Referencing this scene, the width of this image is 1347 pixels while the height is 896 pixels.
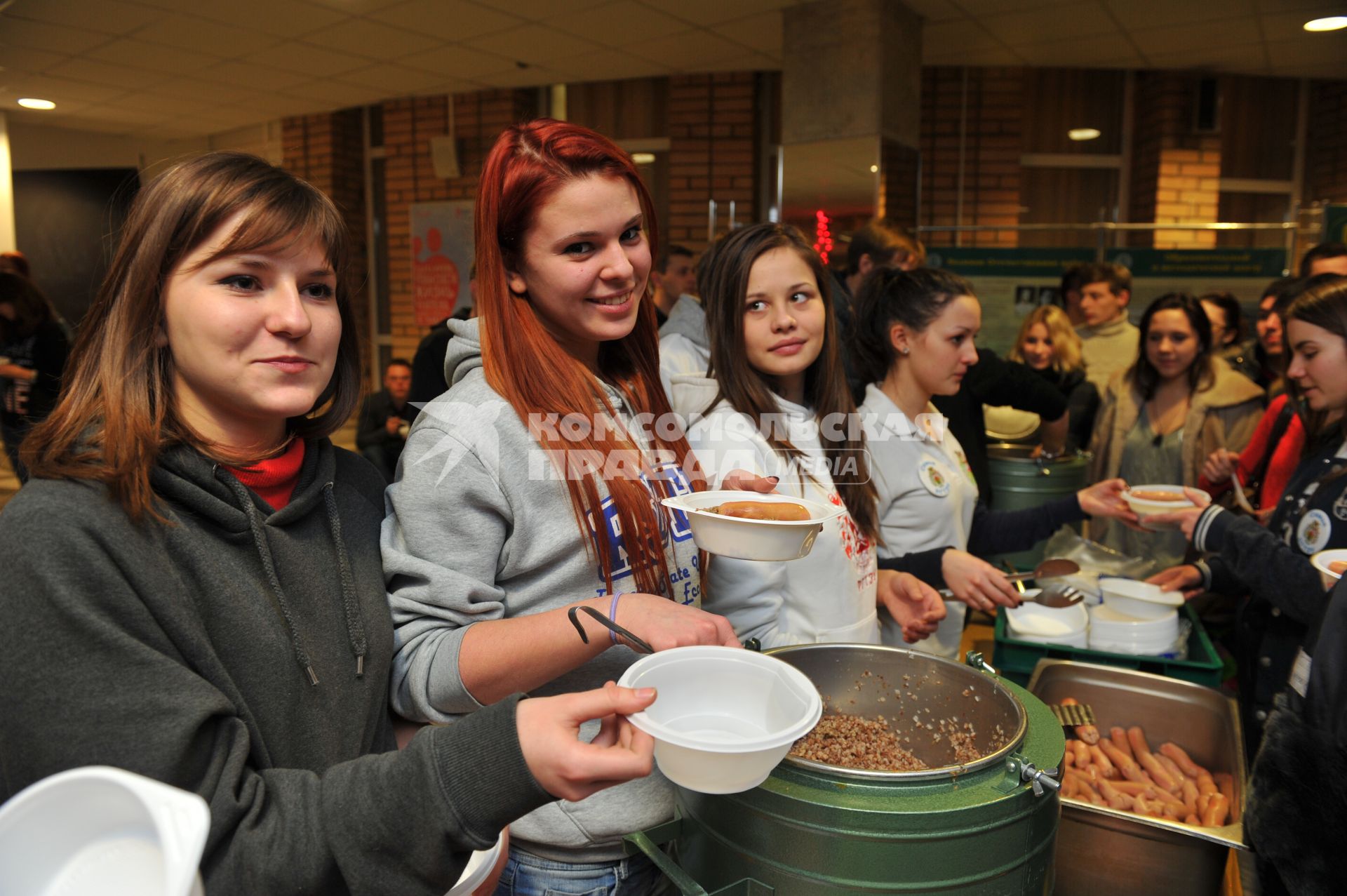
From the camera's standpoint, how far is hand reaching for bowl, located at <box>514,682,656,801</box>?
2.66ft

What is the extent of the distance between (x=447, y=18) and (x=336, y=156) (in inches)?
145

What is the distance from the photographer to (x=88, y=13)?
18.1ft

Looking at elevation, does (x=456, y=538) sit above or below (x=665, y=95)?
below

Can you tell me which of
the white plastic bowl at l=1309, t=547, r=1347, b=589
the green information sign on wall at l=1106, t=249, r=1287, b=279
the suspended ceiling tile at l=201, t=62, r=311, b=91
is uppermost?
the suspended ceiling tile at l=201, t=62, r=311, b=91

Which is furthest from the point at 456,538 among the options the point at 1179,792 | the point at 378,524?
the point at 1179,792

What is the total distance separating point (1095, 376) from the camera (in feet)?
15.7

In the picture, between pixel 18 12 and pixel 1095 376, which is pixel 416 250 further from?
pixel 1095 376

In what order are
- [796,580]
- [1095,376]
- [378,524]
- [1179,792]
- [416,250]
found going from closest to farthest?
[378,524], [796,580], [1179,792], [1095,376], [416,250]

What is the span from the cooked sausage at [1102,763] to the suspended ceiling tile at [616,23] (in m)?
4.88

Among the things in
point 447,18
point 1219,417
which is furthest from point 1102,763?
point 447,18

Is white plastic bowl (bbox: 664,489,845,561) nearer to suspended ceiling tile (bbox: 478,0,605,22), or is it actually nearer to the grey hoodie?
the grey hoodie

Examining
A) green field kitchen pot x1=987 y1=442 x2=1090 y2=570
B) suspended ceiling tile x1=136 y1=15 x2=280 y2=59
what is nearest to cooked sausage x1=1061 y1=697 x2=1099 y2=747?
green field kitchen pot x1=987 y1=442 x2=1090 y2=570

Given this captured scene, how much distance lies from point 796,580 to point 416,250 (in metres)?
7.41

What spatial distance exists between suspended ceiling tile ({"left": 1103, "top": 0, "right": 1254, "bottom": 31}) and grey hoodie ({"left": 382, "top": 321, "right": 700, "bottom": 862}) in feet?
18.8
